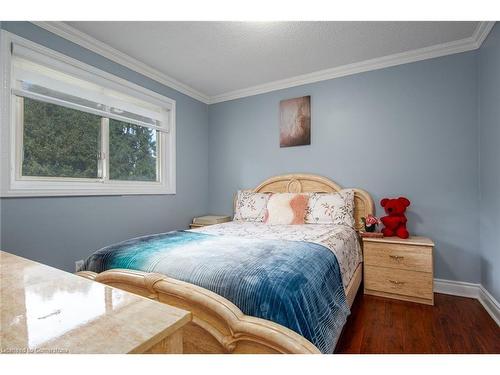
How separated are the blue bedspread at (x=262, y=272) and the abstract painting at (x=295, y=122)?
1729mm

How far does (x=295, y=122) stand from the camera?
3.09 m

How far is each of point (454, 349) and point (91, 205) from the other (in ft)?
9.51

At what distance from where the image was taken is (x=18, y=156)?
1.91 metres

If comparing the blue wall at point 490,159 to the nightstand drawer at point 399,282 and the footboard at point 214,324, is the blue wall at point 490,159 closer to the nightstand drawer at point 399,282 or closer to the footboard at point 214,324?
the nightstand drawer at point 399,282

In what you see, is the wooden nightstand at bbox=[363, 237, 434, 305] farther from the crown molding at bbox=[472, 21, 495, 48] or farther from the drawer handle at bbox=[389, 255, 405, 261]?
the crown molding at bbox=[472, 21, 495, 48]

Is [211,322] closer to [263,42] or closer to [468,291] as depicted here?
[263,42]

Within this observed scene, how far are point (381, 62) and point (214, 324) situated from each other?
288 centimetres

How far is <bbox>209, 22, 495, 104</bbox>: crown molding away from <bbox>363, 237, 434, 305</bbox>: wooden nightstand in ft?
5.80

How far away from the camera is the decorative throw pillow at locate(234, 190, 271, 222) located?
286cm

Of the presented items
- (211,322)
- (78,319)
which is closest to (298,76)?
(211,322)

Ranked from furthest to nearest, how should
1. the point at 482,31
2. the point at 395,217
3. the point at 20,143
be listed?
the point at 395,217 < the point at 482,31 < the point at 20,143

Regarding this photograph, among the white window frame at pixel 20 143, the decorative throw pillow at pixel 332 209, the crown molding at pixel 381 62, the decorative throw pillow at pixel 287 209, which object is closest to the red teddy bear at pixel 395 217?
the decorative throw pillow at pixel 332 209

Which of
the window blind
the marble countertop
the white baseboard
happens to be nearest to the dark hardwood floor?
the white baseboard
